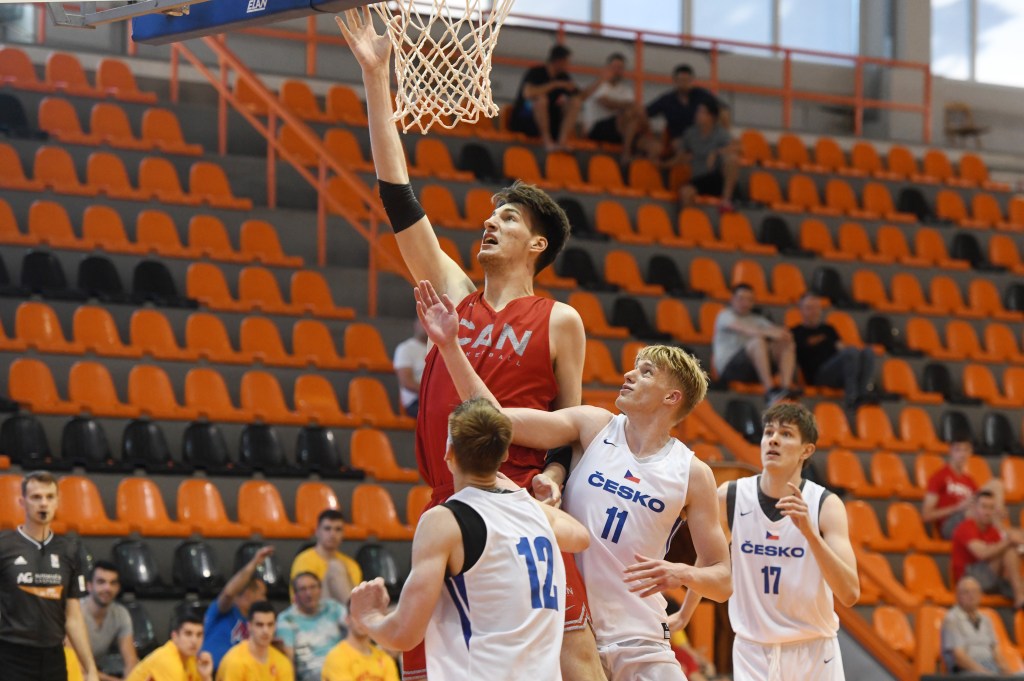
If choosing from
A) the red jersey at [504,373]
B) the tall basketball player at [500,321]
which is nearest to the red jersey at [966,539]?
the tall basketball player at [500,321]

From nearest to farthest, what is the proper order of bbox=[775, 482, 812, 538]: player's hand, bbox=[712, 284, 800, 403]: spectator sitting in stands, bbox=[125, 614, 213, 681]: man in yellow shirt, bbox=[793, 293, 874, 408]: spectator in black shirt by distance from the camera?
bbox=[775, 482, 812, 538]: player's hand
bbox=[125, 614, 213, 681]: man in yellow shirt
bbox=[712, 284, 800, 403]: spectator sitting in stands
bbox=[793, 293, 874, 408]: spectator in black shirt

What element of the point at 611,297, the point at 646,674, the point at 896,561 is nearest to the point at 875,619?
the point at 896,561

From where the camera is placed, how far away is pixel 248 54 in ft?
57.1

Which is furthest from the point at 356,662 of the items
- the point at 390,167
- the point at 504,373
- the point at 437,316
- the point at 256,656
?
A: the point at 437,316

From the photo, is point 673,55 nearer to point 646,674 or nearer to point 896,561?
point 896,561

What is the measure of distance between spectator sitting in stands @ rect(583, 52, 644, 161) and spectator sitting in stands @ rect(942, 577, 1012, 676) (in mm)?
7690

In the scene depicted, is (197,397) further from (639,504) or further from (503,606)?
(503,606)

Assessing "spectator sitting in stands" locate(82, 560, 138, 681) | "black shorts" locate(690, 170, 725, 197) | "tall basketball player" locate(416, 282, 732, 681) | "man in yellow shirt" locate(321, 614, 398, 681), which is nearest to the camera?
"tall basketball player" locate(416, 282, 732, 681)

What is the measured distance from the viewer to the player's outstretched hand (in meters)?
4.43

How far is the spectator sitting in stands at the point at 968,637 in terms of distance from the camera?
1084 centimetres

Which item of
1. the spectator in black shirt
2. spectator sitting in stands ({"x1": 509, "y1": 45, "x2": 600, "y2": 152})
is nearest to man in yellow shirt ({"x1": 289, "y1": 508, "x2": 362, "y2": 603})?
the spectator in black shirt

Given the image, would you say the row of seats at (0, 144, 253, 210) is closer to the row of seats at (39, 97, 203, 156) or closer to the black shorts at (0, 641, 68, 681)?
the row of seats at (39, 97, 203, 156)

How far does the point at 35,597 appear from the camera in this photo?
810 cm

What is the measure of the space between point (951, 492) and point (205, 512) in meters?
6.46
